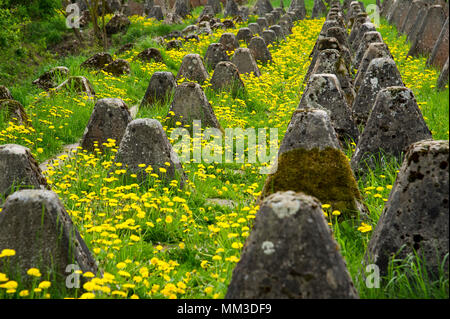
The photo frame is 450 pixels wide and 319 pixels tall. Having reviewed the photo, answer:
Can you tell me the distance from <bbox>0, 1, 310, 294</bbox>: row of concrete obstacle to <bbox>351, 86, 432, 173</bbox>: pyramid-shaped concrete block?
2.36m

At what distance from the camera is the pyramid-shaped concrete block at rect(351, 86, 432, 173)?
209 inches

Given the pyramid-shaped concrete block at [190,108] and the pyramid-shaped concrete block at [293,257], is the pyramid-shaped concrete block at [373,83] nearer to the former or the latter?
the pyramid-shaped concrete block at [190,108]

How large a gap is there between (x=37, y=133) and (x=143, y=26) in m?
20.8

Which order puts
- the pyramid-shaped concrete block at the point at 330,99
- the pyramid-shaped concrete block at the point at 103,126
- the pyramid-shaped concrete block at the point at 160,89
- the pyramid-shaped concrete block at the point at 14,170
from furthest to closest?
the pyramid-shaped concrete block at the point at 160,89 < the pyramid-shaped concrete block at the point at 103,126 < the pyramid-shaped concrete block at the point at 330,99 < the pyramid-shaped concrete block at the point at 14,170

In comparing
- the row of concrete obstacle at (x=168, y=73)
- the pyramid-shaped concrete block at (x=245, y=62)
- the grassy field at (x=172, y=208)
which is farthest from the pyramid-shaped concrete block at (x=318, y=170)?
the pyramid-shaped concrete block at (x=245, y=62)

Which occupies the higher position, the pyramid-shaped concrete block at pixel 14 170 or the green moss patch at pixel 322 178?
the green moss patch at pixel 322 178

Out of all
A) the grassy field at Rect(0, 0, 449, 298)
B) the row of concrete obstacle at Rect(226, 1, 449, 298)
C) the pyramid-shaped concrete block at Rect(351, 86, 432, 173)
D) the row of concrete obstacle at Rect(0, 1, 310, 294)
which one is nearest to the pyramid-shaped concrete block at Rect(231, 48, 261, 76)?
the grassy field at Rect(0, 0, 449, 298)

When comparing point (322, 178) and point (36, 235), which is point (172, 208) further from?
point (36, 235)

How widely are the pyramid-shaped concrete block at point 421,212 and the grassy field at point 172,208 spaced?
0.33 ft

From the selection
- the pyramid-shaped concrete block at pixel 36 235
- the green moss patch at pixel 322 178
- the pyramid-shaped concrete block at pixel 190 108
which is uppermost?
the green moss patch at pixel 322 178

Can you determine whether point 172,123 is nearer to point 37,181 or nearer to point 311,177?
point 37,181

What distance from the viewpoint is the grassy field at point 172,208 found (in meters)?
3.58

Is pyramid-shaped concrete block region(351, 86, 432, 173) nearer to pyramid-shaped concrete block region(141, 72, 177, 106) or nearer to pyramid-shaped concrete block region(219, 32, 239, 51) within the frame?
pyramid-shaped concrete block region(141, 72, 177, 106)

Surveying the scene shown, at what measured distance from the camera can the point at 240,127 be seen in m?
9.22
